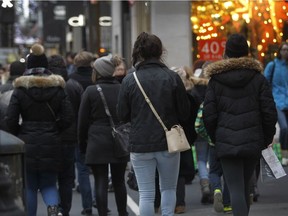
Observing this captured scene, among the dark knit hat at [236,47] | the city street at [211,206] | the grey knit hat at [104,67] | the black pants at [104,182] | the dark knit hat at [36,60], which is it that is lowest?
the city street at [211,206]

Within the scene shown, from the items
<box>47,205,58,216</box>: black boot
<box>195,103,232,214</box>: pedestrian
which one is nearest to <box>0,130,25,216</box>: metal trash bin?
<box>47,205,58,216</box>: black boot

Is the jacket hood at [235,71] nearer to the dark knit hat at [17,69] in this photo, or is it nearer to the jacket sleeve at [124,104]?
the jacket sleeve at [124,104]

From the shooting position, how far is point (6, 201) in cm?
580

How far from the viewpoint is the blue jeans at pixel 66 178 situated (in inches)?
392

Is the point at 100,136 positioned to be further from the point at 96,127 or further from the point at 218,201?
the point at 218,201

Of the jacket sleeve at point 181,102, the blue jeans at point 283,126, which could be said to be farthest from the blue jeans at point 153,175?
the blue jeans at point 283,126

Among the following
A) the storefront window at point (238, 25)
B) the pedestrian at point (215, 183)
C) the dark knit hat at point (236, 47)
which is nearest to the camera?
the dark knit hat at point (236, 47)

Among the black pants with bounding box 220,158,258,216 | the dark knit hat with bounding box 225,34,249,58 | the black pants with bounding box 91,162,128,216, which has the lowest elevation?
the black pants with bounding box 91,162,128,216

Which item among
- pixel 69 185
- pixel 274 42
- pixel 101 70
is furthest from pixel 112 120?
pixel 274 42

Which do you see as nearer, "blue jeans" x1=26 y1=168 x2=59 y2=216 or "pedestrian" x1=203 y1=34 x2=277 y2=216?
"pedestrian" x1=203 y1=34 x2=277 y2=216

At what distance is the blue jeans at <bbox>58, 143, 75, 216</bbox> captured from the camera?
997cm

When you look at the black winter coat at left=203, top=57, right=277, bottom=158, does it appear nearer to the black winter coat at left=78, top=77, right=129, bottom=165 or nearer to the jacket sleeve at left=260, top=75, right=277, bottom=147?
the jacket sleeve at left=260, top=75, right=277, bottom=147

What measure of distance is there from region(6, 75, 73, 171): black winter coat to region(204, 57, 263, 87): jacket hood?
1.86 metres

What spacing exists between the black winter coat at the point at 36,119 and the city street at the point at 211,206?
6.71 ft
